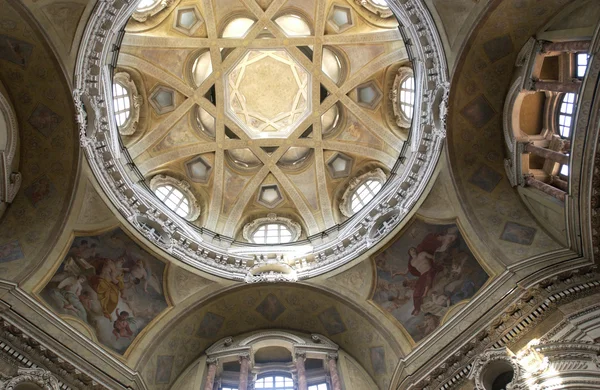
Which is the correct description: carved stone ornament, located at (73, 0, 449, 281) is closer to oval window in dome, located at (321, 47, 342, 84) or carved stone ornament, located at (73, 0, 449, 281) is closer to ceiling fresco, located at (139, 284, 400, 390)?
ceiling fresco, located at (139, 284, 400, 390)

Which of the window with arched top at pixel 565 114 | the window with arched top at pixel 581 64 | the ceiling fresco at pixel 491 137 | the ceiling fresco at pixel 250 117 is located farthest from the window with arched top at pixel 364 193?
the window with arched top at pixel 581 64

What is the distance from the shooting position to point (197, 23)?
24.6 meters

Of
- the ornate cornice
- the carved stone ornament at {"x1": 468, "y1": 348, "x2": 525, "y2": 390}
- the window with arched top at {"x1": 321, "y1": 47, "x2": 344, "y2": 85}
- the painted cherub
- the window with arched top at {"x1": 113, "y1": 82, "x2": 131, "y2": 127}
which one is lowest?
the carved stone ornament at {"x1": 468, "y1": 348, "x2": 525, "y2": 390}

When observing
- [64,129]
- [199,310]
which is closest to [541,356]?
[199,310]

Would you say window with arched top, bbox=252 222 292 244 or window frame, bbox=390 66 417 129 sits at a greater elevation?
window frame, bbox=390 66 417 129

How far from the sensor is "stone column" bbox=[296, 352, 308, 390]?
18391 mm

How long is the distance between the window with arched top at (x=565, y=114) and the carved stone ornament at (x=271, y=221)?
10819 mm

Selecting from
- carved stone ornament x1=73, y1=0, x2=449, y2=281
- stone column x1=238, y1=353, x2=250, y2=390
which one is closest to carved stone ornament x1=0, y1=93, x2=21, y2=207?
carved stone ornament x1=73, y1=0, x2=449, y2=281

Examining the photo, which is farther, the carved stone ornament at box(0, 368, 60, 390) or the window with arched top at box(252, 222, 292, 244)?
the window with arched top at box(252, 222, 292, 244)

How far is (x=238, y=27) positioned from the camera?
25703 millimetres

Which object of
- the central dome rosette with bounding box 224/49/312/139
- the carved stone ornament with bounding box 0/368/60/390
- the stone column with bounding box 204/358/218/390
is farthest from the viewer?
the central dome rosette with bounding box 224/49/312/139

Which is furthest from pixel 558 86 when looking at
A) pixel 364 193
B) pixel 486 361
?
pixel 364 193

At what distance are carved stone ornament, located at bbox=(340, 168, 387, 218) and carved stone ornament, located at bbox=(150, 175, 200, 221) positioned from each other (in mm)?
5868

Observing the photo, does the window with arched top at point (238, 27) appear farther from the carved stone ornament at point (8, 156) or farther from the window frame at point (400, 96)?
the carved stone ornament at point (8, 156)
